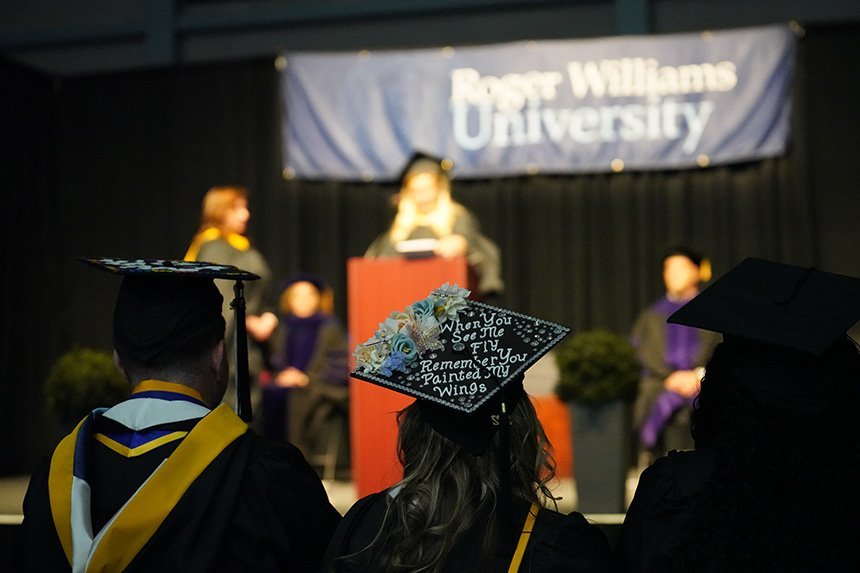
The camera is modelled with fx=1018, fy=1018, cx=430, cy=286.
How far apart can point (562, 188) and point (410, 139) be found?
1.35 m

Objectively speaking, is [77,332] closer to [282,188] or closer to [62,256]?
[62,256]

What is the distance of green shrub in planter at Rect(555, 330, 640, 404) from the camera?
4.21 metres

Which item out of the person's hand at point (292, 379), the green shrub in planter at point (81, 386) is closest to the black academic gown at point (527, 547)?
the green shrub in planter at point (81, 386)

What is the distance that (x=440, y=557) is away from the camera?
1.54 metres

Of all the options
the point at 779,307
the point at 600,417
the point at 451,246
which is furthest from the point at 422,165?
the point at 779,307

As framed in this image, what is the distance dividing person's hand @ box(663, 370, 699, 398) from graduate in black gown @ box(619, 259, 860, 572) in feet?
15.3

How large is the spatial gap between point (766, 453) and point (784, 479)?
45 mm

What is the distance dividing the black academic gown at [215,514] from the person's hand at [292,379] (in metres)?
4.80

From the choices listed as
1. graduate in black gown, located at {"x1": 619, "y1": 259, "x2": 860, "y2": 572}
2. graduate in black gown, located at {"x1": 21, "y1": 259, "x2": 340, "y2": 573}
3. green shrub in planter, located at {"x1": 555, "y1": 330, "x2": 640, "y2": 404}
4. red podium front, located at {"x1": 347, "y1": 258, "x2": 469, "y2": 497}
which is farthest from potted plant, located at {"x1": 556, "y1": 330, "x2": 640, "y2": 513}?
graduate in black gown, located at {"x1": 619, "y1": 259, "x2": 860, "y2": 572}

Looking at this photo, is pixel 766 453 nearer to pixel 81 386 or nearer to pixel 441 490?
pixel 441 490

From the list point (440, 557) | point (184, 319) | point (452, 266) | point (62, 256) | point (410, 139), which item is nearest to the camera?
point (440, 557)

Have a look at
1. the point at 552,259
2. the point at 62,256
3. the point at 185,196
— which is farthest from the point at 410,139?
the point at 62,256

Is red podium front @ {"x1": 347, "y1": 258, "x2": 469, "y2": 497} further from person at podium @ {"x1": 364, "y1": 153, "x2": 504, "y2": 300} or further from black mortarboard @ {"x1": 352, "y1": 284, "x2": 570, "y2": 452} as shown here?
black mortarboard @ {"x1": 352, "y1": 284, "x2": 570, "y2": 452}

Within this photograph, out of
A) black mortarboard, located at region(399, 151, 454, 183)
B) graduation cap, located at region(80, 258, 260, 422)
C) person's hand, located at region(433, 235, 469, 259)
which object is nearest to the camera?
graduation cap, located at region(80, 258, 260, 422)
